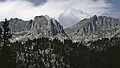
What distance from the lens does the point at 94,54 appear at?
189125 millimetres

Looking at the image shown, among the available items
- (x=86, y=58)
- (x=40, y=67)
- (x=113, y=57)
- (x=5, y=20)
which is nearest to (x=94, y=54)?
(x=86, y=58)

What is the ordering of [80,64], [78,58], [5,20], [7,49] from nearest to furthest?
[7,49] < [5,20] < [80,64] < [78,58]

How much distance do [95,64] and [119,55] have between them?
5535 centimetres

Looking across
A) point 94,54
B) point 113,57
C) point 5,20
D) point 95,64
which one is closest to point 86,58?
point 94,54

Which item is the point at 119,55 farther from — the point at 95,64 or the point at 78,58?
the point at 78,58

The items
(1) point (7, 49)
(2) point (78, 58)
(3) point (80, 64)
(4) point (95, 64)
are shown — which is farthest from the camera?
(2) point (78, 58)

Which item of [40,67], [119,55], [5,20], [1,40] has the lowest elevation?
[40,67]

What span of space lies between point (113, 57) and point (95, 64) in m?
51.9

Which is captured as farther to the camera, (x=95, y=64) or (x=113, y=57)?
(x=95, y=64)

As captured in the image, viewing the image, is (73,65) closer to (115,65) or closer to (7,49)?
(115,65)

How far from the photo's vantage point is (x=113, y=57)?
118m

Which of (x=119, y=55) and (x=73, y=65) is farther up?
(x=119, y=55)

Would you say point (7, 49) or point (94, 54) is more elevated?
point (7, 49)

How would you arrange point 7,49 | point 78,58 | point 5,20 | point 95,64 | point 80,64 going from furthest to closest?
point 78,58 → point 80,64 → point 95,64 → point 5,20 → point 7,49
